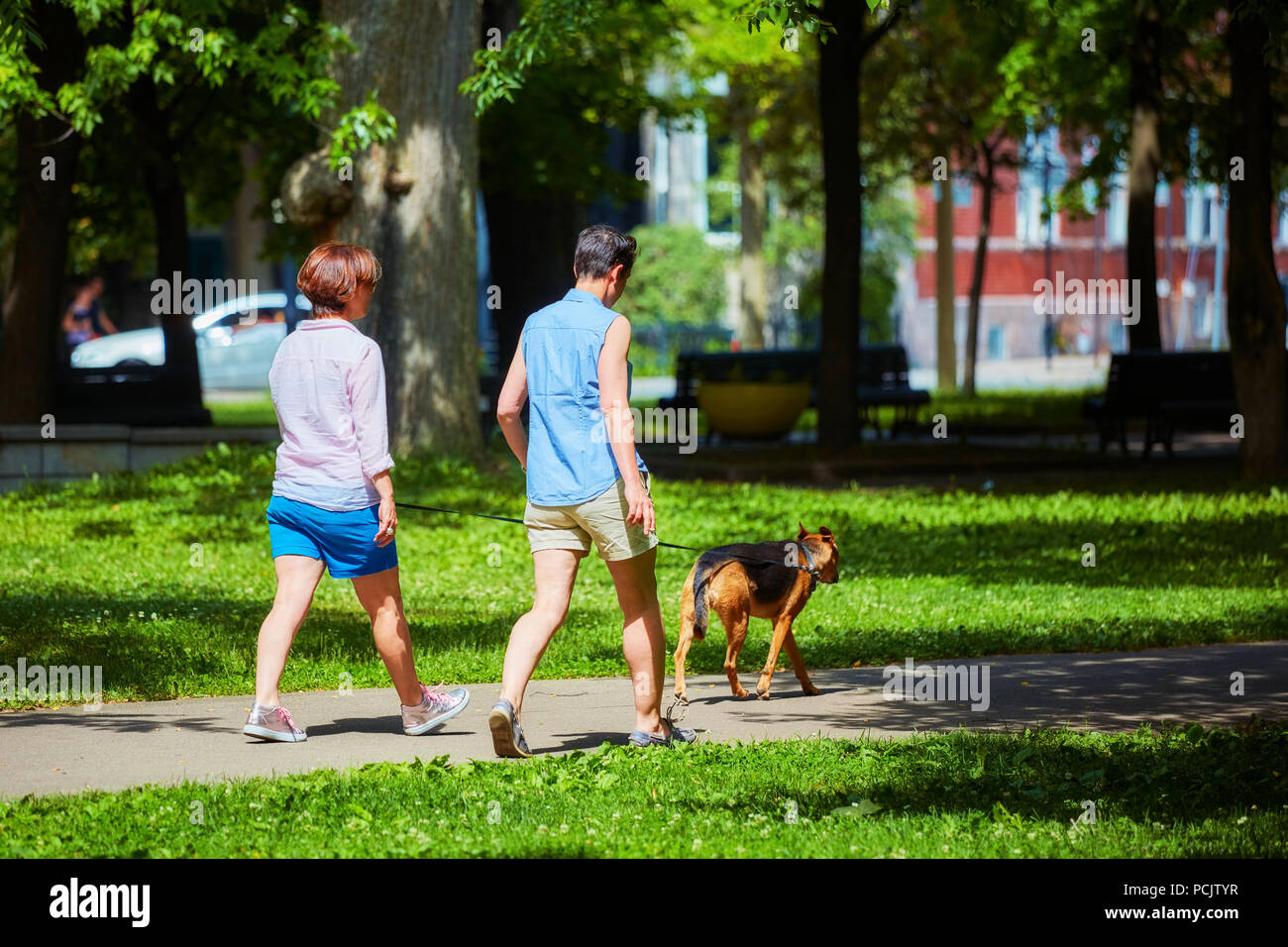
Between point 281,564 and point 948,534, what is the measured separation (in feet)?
23.7

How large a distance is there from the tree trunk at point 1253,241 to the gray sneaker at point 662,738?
10400 millimetres

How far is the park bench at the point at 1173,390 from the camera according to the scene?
18.4m

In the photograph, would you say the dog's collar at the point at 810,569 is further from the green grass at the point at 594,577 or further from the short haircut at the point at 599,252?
the short haircut at the point at 599,252

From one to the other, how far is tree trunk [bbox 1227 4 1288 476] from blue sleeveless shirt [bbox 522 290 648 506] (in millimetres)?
10613

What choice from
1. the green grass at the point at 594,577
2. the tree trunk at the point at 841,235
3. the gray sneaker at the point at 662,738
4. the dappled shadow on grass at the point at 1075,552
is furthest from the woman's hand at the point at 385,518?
the tree trunk at the point at 841,235

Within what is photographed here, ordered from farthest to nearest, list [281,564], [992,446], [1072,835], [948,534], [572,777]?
[992,446] → [948,534] → [281,564] → [572,777] → [1072,835]

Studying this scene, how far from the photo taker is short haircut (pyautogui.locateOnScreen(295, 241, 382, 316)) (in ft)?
20.0

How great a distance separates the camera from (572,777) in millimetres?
5605

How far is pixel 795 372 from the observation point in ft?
70.3

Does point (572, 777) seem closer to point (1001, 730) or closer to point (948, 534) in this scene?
point (1001, 730)
